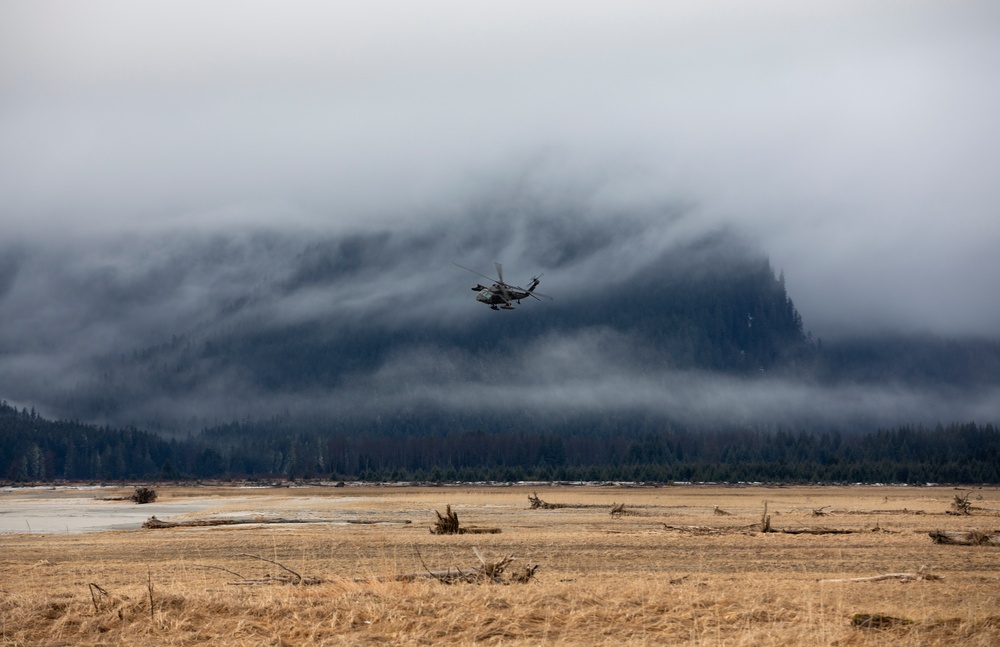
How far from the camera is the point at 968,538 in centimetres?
3628

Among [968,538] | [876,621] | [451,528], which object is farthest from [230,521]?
[876,621]

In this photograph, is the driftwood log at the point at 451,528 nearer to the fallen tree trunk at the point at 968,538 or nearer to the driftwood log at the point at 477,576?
the fallen tree trunk at the point at 968,538

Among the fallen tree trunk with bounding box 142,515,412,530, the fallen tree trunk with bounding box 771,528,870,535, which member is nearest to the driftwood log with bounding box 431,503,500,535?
the fallen tree trunk with bounding box 142,515,412,530

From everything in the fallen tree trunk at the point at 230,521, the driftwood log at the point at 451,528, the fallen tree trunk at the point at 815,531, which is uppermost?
the driftwood log at the point at 451,528

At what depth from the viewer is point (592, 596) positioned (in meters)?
19.1

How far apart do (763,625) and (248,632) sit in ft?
31.1

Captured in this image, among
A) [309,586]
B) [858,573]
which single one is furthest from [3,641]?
[858,573]

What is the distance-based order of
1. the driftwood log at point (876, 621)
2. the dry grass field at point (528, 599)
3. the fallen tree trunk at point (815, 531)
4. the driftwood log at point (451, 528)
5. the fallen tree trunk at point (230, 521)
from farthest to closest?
1. the fallen tree trunk at point (230, 521)
2. the driftwood log at point (451, 528)
3. the fallen tree trunk at point (815, 531)
4. the driftwood log at point (876, 621)
5. the dry grass field at point (528, 599)

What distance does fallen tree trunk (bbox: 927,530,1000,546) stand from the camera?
35.7 meters

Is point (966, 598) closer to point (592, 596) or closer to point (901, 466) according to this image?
point (592, 596)

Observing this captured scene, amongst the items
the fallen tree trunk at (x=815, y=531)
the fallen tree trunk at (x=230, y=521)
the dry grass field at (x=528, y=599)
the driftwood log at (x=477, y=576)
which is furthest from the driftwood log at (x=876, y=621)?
the fallen tree trunk at (x=230, y=521)

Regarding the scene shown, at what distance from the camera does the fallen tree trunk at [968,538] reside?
35688mm

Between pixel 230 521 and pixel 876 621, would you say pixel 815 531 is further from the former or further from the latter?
pixel 230 521

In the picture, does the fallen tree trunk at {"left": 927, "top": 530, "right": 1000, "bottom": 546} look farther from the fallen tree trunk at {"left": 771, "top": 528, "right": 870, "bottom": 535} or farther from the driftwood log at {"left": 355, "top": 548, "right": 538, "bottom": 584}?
the driftwood log at {"left": 355, "top": 548, "right": 538, "bottom": 584}
